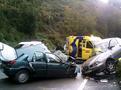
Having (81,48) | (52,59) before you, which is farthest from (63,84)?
(81,48)

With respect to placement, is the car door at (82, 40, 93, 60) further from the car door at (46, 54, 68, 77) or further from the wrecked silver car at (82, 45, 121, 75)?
the car door at (46, 54, 68, 77)

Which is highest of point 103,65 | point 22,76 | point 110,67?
point 103,65

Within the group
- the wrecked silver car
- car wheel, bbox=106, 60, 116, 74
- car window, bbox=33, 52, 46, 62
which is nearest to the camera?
car window, bbox=33, 52, 46, 62

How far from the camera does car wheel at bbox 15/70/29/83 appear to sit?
12565 millimetres

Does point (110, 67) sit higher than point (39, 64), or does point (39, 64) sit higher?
point (39, 64)

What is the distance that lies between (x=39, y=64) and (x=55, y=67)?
0.83 meters

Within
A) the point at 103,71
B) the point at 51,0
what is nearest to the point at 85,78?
the point at 103,71

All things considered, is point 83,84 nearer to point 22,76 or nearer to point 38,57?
point 38,57

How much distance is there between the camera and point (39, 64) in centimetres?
1305

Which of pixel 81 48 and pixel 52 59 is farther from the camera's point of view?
pixel 81 48

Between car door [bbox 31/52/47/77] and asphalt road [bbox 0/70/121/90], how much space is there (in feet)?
1.29

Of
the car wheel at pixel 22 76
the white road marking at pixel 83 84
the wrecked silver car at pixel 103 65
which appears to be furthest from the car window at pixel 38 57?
the wrecked silver car at pixel 103 65

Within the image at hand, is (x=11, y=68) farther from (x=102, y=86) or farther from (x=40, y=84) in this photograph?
(x=102, y=86)

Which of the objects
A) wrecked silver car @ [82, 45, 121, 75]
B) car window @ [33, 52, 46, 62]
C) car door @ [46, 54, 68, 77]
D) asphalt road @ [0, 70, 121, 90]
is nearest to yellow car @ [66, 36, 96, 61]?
wrecked silver car @ [82, 45, 121, 75]
